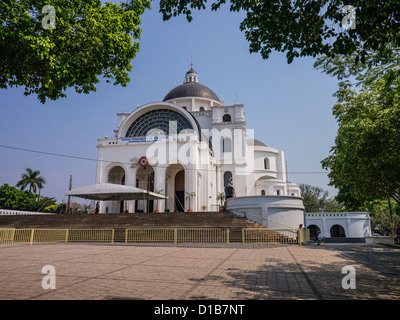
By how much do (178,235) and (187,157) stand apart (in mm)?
12261

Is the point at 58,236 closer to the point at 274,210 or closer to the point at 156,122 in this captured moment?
the point at 274,210

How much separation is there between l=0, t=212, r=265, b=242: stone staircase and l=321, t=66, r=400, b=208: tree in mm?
6565

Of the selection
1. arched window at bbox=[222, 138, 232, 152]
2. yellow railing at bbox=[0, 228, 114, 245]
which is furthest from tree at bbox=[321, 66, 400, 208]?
arched window at bbox=[222, 138, 232, 152]

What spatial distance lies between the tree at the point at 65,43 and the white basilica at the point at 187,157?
1580 cm

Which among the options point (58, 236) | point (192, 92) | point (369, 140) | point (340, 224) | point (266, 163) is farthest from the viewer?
point (192, 92)

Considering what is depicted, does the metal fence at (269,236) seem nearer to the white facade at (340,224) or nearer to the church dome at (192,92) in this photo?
the white facade at (340,224)

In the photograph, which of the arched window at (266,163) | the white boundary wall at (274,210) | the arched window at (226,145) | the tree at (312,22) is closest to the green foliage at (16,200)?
the arched window at (226,145)

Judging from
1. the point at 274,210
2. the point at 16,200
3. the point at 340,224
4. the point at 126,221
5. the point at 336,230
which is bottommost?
the point at 336,230

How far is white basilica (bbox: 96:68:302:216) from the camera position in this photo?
2639cm

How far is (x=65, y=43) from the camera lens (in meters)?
5.89

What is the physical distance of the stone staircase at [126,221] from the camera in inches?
658

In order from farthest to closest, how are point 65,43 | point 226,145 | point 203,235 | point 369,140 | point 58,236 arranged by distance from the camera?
point 226,145 → point 58,236 → point 203,235 → point 369,140 → point 65,43

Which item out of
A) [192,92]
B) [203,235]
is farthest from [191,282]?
[192,92]

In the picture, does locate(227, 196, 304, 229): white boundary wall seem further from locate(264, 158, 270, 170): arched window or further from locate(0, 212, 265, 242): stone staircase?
locate(264, 158, 270, 170): arched window
